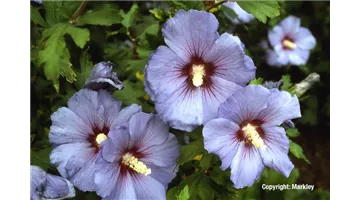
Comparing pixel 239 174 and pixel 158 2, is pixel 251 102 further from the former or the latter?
pixel 158 2

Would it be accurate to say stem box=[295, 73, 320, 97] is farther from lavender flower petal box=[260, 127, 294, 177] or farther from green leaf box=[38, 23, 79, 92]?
green leaf box=[38, 23, 79, 92]

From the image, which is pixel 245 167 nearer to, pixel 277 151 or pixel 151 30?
pixel 277 151

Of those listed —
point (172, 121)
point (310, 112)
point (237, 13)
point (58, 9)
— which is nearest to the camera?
point (172, 121)

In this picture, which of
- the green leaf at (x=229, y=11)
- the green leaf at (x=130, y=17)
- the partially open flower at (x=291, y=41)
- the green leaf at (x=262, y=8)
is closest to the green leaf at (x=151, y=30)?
the green leaf at (x=130, y=17)

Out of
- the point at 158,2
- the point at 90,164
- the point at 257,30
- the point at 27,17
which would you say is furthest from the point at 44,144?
the point at 257,30

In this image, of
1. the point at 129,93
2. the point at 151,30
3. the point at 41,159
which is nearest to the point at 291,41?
the point at 151,30

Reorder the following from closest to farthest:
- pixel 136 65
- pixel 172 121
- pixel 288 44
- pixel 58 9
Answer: pixel 172 121
pixel 58 9
pixel 136 65
pixel 288 44
